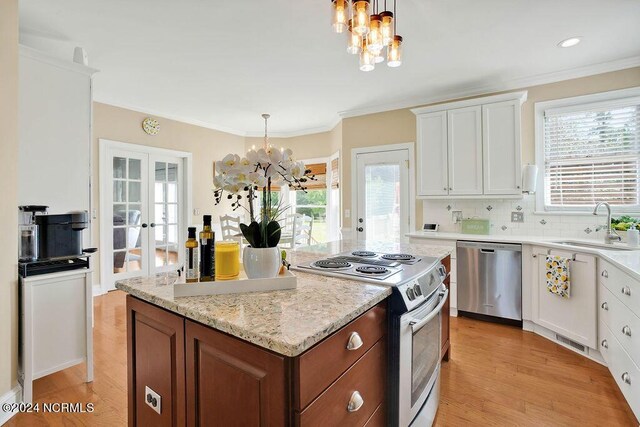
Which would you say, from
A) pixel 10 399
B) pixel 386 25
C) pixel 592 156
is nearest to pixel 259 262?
pixel 386 25

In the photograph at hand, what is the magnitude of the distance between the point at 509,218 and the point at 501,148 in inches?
31.7

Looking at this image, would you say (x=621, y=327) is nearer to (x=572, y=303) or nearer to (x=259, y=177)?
(x=572, y=303)

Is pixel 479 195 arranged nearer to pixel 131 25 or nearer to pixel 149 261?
pixel 131 25

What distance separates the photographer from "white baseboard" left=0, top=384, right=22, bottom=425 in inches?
68.5

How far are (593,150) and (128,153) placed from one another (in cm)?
555

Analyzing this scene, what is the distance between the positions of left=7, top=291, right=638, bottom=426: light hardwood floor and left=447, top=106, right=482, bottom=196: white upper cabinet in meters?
1.58

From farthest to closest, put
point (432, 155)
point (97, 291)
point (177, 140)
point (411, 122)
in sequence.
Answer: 1. point (177, 140)
2. point (411, 122)
3. point (97, 291)
4. point (432, 155)

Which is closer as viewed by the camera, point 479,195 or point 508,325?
point 508,325

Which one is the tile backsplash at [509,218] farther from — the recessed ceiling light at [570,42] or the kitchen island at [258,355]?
the kitchen island at [258,355]

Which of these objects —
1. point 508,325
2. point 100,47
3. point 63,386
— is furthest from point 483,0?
point 63,386

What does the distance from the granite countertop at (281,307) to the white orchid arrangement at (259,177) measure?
0.23m

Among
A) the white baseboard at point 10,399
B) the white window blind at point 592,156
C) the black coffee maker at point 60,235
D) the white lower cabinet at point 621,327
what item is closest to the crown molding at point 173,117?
the black coffee maker at point 60,235

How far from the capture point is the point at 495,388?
6.75ft

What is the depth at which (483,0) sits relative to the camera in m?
2.13
